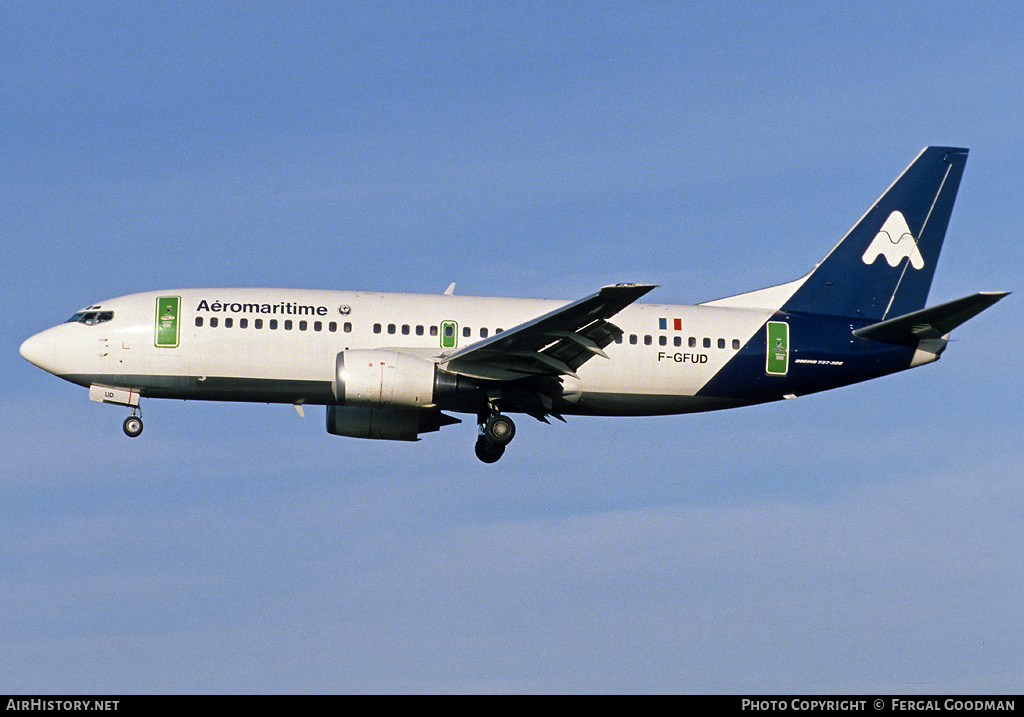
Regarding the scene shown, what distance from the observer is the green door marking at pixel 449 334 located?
3566 cm

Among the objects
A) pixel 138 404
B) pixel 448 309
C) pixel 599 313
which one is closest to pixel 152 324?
pixel 138 404

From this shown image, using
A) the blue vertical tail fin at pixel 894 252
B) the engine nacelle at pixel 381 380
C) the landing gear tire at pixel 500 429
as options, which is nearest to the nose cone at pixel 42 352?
the engine nacelle at pixel 381 380

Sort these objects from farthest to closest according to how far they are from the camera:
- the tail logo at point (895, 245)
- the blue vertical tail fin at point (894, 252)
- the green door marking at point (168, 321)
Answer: the tail logo at point (895, 245) < the blue vertical tail fin at point (894, 252) < the green door marking at point (168, 321)

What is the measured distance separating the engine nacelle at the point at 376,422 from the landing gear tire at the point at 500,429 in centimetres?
236

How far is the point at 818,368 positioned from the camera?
37.2 metres

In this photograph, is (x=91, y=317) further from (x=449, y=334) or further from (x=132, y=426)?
(x=449, y=334)

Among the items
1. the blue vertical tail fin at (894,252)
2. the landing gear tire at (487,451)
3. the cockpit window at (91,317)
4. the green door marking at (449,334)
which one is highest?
the blue vertical tail fin at (894,252)

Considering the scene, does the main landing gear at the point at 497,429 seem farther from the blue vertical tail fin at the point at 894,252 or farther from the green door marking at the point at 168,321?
the blue vertical tail fin at the point at 894,252

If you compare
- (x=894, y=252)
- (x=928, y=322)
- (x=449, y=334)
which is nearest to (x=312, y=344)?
(x=449, y=334)

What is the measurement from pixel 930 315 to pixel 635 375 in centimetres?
796

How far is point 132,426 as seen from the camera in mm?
36031

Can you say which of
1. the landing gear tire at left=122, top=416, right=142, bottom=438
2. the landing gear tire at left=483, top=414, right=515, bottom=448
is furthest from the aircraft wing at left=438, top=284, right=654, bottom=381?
the landing gear tire at left=122, top=416, right=142, bottom=438

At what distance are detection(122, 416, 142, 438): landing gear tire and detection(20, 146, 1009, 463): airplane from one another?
0.18ft
